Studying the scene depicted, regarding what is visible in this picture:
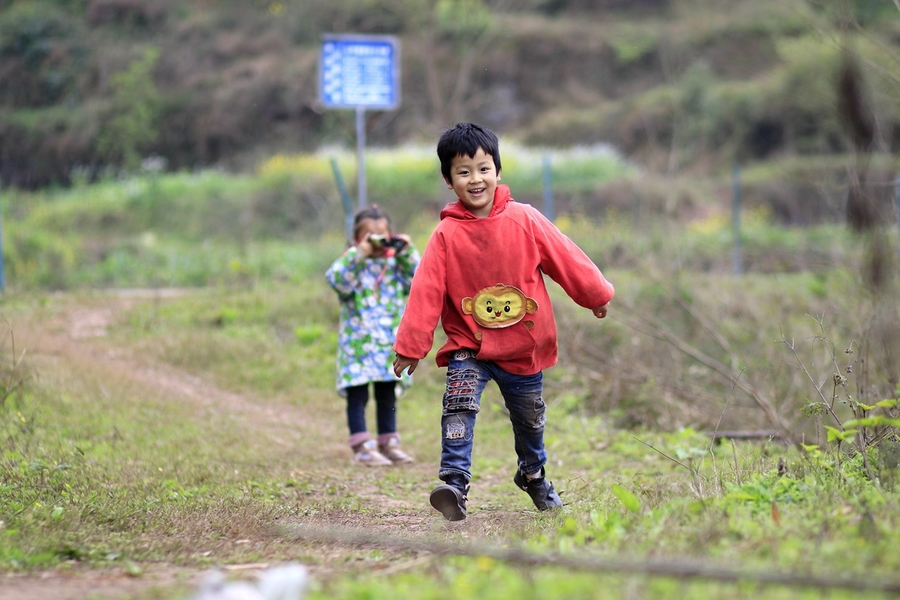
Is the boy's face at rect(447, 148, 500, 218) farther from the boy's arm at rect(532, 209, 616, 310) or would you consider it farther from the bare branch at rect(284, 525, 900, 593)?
the bare branch at rect(284, 525, 900, 593)

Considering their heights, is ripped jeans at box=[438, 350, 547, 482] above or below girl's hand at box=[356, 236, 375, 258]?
below

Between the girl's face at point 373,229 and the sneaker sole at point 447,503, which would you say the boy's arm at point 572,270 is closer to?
the sneaker sole at point 447,503

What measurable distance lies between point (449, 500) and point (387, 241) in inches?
95.3

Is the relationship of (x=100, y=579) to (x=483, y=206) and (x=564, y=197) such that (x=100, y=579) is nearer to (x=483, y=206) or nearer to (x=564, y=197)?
(x=483, y=206)

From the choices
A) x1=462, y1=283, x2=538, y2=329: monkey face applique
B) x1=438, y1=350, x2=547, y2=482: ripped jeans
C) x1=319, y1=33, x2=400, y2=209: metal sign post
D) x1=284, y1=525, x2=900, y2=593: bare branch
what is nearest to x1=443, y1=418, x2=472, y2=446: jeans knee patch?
x1=438, y1=350, x2=547, y2=482: ripped jeans

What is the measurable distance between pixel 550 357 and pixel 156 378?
15.7ft

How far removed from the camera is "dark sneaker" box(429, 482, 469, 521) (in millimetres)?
3955

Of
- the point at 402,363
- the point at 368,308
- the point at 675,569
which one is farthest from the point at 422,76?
the point at 675,569

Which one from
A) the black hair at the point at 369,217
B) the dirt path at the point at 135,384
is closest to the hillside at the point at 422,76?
the dirt path at the point at 135,384

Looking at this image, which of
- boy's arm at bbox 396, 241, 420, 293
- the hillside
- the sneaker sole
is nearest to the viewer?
the sneaker sole

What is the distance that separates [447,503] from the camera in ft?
13.0

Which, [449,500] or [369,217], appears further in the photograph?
[369,217]

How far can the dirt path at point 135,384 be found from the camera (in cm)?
283

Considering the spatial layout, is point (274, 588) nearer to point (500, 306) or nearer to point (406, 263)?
point (500, 306)
